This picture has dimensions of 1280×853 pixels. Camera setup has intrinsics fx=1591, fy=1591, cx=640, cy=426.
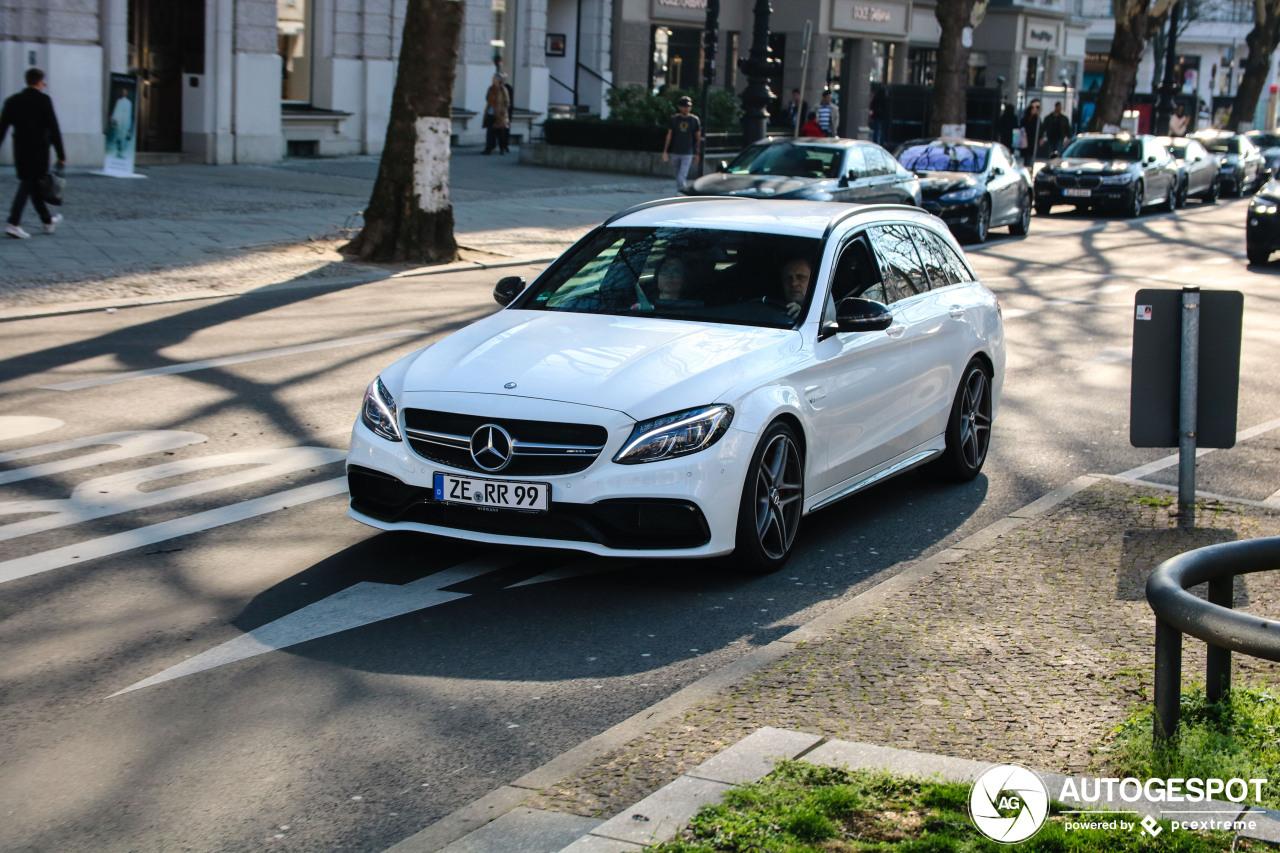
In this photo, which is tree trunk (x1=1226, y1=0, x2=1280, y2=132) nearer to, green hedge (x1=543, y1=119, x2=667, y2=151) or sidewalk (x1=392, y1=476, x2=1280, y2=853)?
green hedge (x1=543, y1=119, x2=667, y2=151)

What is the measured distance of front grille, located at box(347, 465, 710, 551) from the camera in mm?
6188

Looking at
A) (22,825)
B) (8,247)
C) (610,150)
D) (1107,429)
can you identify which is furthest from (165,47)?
(22,825)

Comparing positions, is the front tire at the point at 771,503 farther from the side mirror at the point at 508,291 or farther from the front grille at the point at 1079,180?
the front grille at the point at 1079,180

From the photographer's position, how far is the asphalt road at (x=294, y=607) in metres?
4.47

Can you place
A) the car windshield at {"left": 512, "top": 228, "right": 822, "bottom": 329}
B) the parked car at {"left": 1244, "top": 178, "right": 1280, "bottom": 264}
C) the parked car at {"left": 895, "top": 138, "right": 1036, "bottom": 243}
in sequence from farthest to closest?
the parked car at {"left": 895, "top": 138, "right": 1036, "bottom": 243}
the parked car at {"left": 1244, "top": 178, "right": 1280, "bottom": 264}
the car windshield at {"left": 512, "top": 228, "right": 822, "bottom": 329}

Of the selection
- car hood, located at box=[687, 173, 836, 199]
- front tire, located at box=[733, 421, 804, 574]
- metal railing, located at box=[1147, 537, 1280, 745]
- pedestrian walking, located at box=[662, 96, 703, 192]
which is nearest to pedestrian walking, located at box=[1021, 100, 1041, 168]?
pedestrian walking, located at box=[662, 96, 703, 192]

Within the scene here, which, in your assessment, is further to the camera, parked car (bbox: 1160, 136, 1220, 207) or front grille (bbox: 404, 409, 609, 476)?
parked car (bbox: 1160, 136, 1220, 207)

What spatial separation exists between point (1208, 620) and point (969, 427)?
5114 mm

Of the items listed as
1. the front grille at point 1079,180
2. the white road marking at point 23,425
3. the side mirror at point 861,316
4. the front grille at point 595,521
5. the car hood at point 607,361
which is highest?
the front grille at point 1079,180

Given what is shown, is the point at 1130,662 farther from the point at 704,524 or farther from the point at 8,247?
the point at 8,247

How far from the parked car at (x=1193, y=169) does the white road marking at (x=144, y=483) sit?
29.0 metres

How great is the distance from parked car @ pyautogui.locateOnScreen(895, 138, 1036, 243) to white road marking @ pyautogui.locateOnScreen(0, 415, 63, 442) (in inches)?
642

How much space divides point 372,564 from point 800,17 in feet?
151

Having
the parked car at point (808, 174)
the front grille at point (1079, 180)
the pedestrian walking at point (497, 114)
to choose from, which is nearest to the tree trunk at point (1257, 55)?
the front grille at point (1079, 180)
